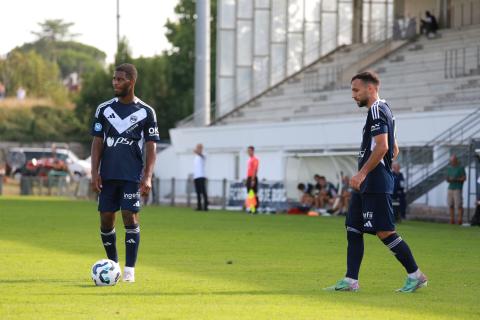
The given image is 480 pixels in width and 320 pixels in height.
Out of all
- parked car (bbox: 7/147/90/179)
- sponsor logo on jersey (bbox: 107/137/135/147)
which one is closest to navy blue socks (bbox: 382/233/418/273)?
sponsor logo on jersey (bbox: 107/137/135/147)

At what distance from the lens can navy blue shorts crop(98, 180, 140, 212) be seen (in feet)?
42.4

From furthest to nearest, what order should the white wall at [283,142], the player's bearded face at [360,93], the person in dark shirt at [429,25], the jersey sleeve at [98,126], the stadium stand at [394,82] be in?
the person in dark shirt at [429,25] < the stadium stand at [394,82] < the white wall at [283,142] < the jersey sleeve at [98,126] < the player's bearded face at [360,93]

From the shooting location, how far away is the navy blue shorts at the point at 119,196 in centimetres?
1293

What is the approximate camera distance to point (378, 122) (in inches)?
475

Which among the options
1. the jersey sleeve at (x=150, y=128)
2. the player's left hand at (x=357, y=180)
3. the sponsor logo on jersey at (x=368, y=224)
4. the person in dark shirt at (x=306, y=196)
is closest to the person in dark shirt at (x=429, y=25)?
the person in dark shirt at (x=306, y=196)

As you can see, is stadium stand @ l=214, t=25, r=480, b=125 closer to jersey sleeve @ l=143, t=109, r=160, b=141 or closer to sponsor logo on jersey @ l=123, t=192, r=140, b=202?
jersey sleeve @ l=143, t=109, r=160, b=141

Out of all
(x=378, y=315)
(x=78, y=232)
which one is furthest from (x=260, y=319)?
(x=78, y=232)

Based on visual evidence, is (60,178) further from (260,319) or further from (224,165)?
(260,319)

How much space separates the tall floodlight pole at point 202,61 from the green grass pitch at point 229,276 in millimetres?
27277

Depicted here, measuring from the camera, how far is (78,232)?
23.3m

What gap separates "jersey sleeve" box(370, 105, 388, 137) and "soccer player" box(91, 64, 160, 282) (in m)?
2.37

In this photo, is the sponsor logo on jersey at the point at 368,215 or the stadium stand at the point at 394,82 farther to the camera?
the stadium stand at the point at 394,82

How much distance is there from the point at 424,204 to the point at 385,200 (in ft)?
76.2

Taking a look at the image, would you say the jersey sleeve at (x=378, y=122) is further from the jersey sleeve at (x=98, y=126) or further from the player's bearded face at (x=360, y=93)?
the jersey sleeve at (x=98, y=126)
